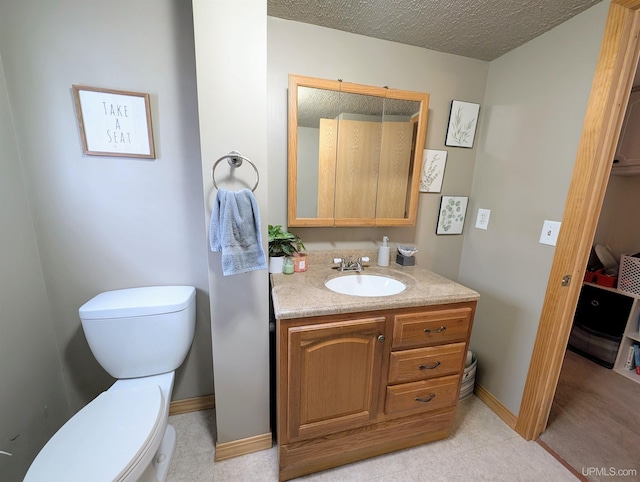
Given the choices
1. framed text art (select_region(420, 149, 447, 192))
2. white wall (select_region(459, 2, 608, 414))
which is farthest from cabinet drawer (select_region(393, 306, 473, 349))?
framed text art (select_region(420, 149, 447, 192))

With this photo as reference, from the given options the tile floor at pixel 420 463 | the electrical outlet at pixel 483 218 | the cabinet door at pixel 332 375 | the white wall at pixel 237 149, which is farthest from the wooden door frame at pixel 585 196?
the white wall at pixel 237 149

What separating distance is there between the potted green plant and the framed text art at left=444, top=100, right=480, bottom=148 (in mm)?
1191

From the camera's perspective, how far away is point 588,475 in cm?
119

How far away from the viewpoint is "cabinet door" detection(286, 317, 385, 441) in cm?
97

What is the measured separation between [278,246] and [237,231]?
390 millimetres

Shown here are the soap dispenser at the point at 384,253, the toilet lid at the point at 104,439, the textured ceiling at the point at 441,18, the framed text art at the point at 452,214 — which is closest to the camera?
the toilet lid at the point at 104,439

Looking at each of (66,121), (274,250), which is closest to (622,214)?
(274,250)

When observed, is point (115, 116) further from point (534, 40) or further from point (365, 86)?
point (534, 40)

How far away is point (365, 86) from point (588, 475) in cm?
227

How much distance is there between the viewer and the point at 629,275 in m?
1.86

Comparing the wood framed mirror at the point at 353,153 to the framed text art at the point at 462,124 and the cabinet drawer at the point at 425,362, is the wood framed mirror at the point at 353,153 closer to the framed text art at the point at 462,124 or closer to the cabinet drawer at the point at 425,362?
the framed text art at the point at 462,124

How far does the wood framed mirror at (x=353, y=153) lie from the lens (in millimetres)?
1297

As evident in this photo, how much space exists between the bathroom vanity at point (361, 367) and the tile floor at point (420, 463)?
2.5 inches

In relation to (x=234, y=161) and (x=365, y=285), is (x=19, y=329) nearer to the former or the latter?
(x=234, y=161)
